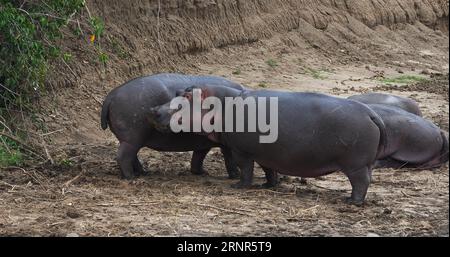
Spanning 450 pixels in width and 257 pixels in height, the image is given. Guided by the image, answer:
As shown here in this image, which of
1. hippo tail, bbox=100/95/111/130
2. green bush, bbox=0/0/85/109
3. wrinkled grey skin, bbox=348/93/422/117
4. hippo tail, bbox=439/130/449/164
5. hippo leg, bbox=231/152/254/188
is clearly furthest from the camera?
wrinkled grey skin, bbox=348/93/422/117

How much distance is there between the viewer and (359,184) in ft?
23.9

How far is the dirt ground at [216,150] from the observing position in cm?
666

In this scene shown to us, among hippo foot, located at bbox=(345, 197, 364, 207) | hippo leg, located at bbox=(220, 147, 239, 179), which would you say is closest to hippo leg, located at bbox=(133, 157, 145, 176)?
hippo leg, located at bbox=(220, 147, 239, 179)

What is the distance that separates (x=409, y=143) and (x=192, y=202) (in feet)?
8.49

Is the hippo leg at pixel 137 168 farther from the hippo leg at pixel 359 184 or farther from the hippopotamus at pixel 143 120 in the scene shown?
the hippo leg at pixel 359 184

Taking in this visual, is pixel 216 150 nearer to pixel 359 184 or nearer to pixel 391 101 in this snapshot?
pixel 391 101

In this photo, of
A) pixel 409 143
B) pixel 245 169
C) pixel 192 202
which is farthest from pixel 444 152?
pixel 192 202

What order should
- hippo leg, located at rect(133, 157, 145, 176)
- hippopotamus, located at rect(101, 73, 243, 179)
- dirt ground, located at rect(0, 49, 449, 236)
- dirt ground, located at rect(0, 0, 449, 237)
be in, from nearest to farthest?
dirt ground, located at rect(0, 49, 449, 236) < dirt ground, located at rect(0, 0, 449, 237) < hippopotamus, located at rect(101, 73, 243, 179) < hippo leg, located at rect(133, 157, 145, 176)

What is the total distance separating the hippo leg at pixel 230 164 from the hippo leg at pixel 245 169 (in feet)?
1.64

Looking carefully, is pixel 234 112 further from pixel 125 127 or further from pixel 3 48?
pixel 3 48

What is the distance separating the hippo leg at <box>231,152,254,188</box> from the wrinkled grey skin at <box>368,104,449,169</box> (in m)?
1.41

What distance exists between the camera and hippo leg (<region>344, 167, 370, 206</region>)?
7.29 meters

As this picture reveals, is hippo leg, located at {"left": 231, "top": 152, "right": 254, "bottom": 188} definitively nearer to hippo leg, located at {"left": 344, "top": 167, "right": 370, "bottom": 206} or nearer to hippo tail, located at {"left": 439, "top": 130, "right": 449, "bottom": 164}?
hippo leg, located at {"left": 344, "top": 167, "right": 370, "bottom": 206}

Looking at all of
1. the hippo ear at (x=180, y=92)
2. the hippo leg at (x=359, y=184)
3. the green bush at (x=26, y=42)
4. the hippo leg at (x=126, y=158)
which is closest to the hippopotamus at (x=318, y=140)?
the hippo leg at (x=359, y=184)
